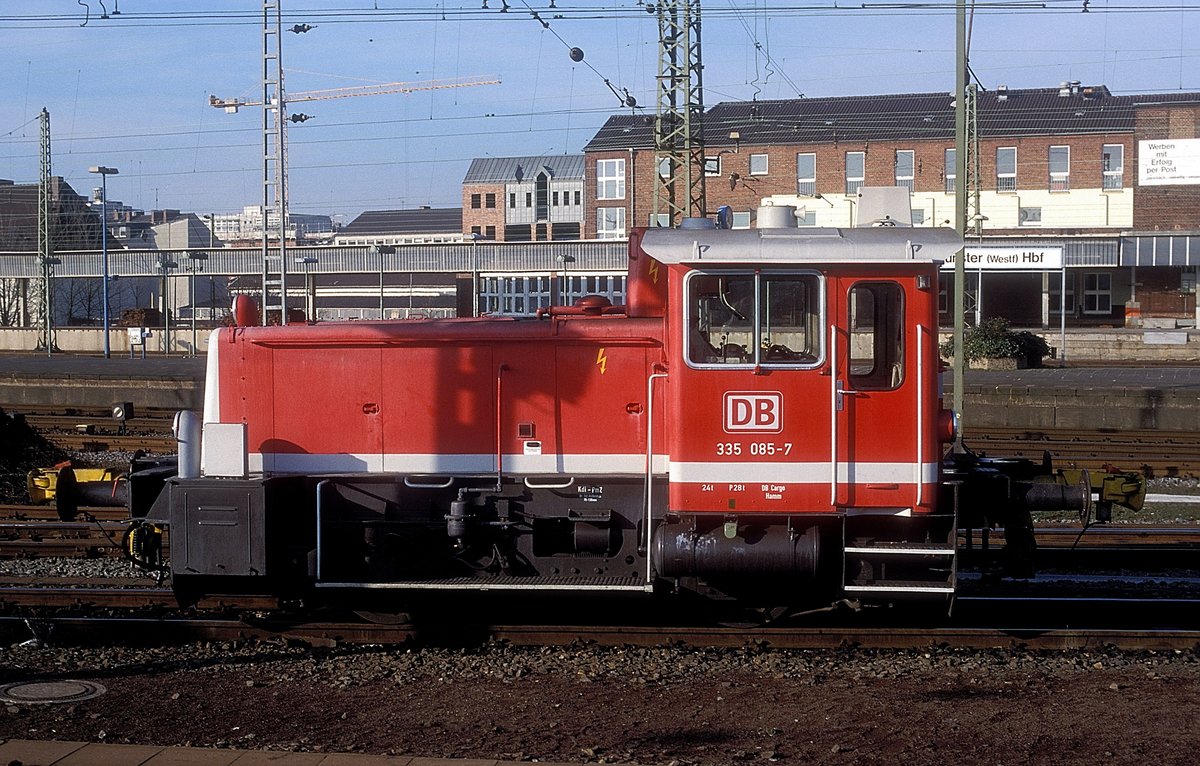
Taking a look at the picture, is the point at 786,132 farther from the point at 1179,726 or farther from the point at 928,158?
the point at 1179,726

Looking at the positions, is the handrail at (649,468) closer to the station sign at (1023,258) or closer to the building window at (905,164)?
the station sign at (1023,258)

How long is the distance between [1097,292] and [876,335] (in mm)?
50859

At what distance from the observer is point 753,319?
26.6 ft

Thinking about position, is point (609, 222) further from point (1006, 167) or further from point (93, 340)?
point (93, 340)

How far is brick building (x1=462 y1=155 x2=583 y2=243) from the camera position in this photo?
8050cm

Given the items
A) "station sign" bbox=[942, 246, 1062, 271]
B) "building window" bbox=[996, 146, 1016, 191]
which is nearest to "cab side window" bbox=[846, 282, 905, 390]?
"station sign" bbox=[942, 246, 1062, 271]

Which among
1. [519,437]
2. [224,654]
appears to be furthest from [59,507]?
[519,437]

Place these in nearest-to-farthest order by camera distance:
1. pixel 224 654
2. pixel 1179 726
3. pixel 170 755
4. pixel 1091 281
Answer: pixel 170 755
pixel 1179 726
pixel 224 654
pixel 1091 281

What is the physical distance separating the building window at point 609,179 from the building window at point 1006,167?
65.2 ft

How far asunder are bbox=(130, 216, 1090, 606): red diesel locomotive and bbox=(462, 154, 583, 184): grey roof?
7336cm

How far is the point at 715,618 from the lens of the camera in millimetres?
9258

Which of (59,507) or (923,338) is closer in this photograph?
(923,338)

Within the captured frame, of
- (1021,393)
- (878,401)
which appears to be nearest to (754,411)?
(878,401)

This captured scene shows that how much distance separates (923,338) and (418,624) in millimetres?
4571
